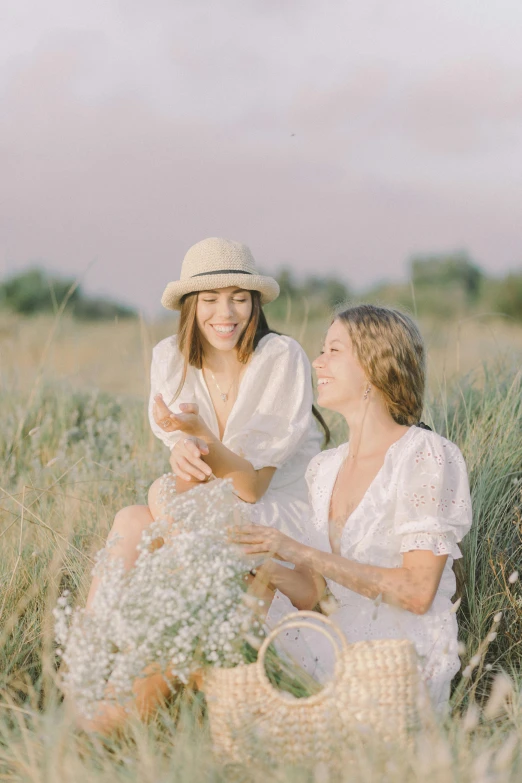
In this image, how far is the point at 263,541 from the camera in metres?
2.58

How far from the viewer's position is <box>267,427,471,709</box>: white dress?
8.82ft

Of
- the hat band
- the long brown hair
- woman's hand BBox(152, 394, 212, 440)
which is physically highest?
the hat band

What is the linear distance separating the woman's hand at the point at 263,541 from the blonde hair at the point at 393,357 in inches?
29.0

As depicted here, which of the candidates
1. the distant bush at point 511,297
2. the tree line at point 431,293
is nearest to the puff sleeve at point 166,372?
the tree line at point 431,293

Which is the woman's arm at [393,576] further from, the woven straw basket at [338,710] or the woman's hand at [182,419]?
the woman's hand at [182,419]

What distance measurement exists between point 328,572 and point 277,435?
4.16ft

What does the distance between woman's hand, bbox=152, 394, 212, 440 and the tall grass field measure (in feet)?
1.85

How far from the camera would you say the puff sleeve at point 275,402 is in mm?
3854

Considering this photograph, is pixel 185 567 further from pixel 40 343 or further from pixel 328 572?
pixel 40 343

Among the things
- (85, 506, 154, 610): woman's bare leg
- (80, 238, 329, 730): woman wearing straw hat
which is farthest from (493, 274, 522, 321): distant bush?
(85, 506, 154, 610): woman's bare leg

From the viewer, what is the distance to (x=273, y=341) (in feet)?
13.0

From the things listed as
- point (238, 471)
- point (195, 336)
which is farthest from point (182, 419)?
point (195, 336)

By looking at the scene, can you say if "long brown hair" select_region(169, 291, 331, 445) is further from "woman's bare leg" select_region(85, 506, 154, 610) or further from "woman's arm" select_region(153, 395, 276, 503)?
"woman's bare leg" select_region(85, 506, 154, 610)

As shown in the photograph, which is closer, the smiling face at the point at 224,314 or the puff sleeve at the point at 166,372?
the smiling face at the point at 224,314
